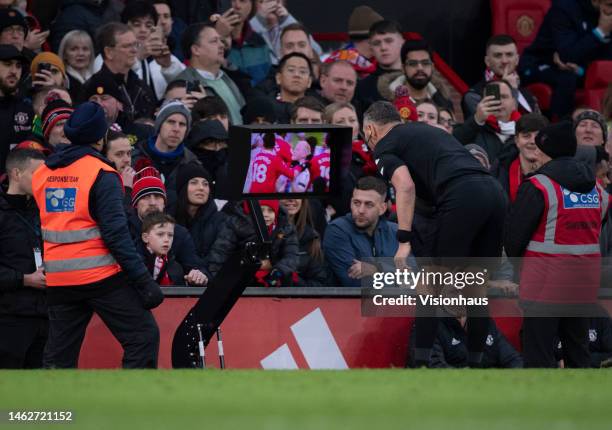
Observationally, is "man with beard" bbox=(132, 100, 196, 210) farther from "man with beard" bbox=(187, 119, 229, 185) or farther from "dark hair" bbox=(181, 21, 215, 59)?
"dark hair" bbox=(181, 21, 215, 59)

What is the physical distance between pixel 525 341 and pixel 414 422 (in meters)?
3.54

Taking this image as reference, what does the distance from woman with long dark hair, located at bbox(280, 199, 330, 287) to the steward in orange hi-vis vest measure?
7.05 ft

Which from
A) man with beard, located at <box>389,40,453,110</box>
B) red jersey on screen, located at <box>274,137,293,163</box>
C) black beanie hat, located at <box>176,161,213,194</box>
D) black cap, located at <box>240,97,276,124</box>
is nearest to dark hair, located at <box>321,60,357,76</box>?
man with beard, located at <box>389,40,453,110</box>

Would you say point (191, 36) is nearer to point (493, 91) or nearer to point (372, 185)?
point (493, 91)

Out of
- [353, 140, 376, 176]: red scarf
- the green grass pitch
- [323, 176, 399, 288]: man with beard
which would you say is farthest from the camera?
[353, 140, 376, 176]: red scarf

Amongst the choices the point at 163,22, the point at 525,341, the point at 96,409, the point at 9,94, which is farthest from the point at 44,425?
the point at 163,22

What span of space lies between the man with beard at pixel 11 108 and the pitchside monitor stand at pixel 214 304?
3472 millimetres

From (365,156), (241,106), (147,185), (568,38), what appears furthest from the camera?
(568,38)

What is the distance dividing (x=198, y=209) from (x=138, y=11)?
3.46 m

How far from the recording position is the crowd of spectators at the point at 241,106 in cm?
1159

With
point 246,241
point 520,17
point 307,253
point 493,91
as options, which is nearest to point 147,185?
point 246,241

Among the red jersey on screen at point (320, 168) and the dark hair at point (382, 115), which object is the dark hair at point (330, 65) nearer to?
the dark hair at point (382, 115)

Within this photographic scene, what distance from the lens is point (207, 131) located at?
13.0 meters

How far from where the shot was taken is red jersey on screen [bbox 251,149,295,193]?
9.58 m
